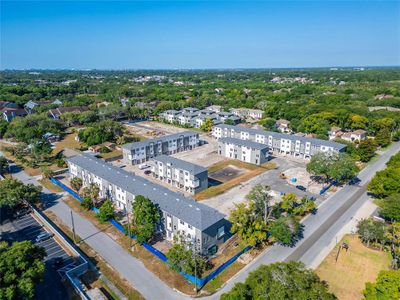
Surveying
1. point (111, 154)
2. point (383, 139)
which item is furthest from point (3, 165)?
point (383, 139)

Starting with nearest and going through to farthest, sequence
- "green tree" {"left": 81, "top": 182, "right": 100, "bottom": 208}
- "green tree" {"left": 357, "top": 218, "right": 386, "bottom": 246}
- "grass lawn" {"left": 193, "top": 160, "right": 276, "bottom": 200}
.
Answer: "green tree" {"left": 357, "top": 218, "right": 386, "bottom": 246} → "green tree" {"left": 81, "top": 182, "right": 100, "bottom": 208} → "grass lawn" {"left": 193, "top": 160, "right": 276, "bottom": 200}

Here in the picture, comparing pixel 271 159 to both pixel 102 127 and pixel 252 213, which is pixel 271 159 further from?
pixel 102 127

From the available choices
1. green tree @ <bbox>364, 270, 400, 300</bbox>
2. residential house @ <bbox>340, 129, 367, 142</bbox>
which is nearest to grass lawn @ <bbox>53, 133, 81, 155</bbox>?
green tree @ <bbox>364, 270, 400, 300</bbox>

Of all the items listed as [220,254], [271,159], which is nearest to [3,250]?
[220,254]

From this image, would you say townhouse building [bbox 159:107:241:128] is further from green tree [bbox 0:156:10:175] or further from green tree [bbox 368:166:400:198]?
green tree [bbox 0:156:10:175]

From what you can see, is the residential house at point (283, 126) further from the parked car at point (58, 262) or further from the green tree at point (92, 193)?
the parked car at point (58, 262)
